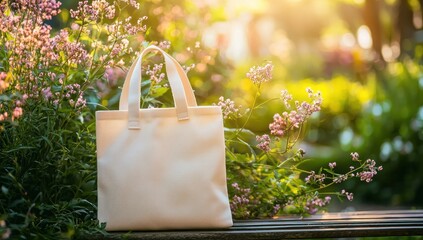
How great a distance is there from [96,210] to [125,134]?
339 mm

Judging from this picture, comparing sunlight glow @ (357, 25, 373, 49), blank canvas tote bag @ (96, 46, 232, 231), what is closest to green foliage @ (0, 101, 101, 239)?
blank canvas tote bag @ (96, 46, 232, 231)

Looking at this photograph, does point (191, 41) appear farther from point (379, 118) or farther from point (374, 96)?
point (374, 96)

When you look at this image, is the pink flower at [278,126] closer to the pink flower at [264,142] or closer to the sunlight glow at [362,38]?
the pink flower at [264,142]

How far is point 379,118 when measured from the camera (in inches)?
292

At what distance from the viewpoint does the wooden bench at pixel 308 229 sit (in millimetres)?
2640

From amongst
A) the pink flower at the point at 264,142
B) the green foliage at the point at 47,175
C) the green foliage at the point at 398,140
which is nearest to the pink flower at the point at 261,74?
the pink flower at the point at 264,142

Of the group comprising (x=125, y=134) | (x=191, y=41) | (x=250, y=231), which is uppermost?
(x=191, y=41)

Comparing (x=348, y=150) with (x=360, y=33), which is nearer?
(x=348, y=150)

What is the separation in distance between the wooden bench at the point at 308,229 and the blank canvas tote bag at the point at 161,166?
0.05 meters

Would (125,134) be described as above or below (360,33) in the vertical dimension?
below

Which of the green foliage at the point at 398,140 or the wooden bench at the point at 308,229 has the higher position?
the green foliage at the point at 398,140

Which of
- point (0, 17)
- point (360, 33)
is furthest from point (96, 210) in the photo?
point (360, 33)

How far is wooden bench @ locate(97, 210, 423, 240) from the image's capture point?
2.64m

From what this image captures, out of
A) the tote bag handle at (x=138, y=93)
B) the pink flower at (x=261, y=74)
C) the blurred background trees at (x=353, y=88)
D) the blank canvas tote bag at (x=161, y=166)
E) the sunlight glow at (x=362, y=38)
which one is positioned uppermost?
the sunlight glow at (x=362, y=38)
